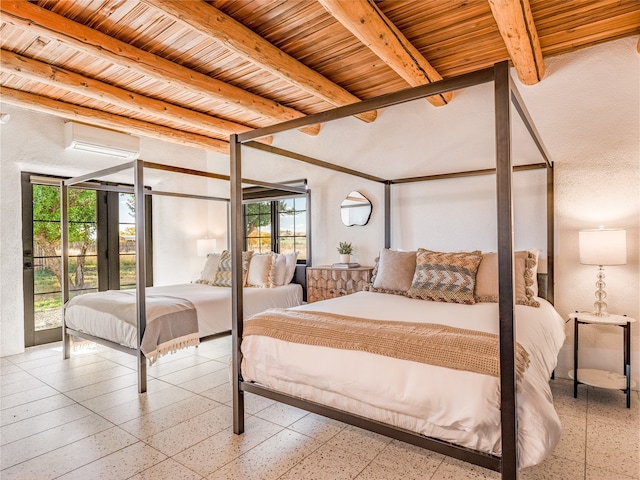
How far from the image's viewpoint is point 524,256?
2.97m

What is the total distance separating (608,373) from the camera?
2865mm

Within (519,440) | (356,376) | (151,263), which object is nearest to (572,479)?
(519,440)

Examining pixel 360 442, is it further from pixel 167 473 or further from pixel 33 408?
pixel 33 408

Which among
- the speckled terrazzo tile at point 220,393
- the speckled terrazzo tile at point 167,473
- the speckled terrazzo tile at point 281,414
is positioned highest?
the speckled terrazzo tile at point 167,473

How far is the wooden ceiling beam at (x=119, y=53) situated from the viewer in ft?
7.17

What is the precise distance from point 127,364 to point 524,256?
146 inches

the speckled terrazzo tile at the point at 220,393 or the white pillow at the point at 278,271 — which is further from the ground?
the white pillow at the point at 278,271

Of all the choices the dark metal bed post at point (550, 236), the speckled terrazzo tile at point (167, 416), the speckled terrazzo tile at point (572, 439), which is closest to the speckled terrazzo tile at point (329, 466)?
the speckled terrazzo tile at point (167, 416)

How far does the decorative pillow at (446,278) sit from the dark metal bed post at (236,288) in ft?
4.88

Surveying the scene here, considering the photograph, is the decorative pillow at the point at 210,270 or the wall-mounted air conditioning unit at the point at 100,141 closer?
the wall-mounted air conditioning unit at the point at 100,141

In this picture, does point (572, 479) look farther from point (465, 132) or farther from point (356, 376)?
point (465, 132)

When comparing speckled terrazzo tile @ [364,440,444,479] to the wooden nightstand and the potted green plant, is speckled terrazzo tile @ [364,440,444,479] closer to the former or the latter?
the wooden nightstand

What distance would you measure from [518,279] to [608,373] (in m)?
1.00

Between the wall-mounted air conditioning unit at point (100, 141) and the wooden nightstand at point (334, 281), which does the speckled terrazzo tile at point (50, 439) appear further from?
the wall-mounted air conditioning unit at point (100, 141)
